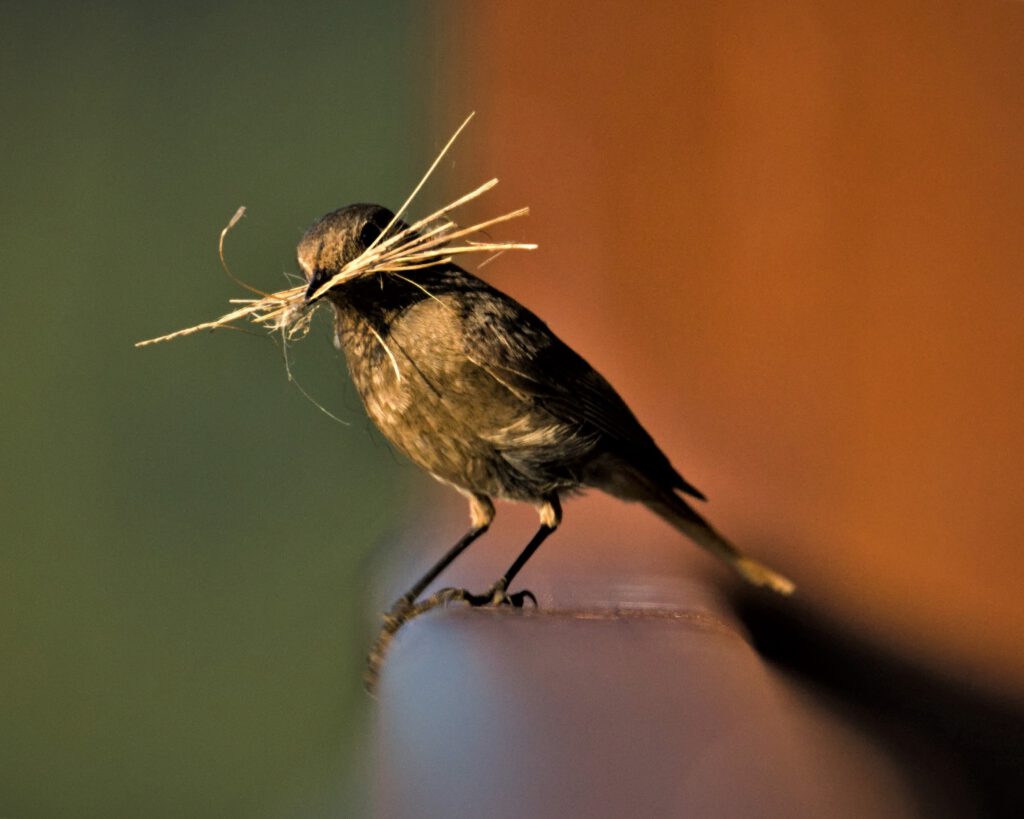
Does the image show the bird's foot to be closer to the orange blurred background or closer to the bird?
the bird

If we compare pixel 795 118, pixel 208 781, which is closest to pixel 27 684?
pixel 208 781

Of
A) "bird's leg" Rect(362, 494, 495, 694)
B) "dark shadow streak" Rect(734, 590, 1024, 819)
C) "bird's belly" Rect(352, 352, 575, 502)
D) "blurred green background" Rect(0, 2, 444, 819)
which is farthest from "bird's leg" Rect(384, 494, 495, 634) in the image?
"blurred green background" Rect(0, 2, 444, 819)

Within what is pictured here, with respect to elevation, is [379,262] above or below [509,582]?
above

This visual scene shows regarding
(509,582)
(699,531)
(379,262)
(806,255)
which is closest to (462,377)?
(379,262)

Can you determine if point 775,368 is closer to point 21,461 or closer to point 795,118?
point 795,118

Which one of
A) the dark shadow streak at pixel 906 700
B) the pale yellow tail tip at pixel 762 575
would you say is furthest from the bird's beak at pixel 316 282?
the dark shadow streak at pixel 906 700

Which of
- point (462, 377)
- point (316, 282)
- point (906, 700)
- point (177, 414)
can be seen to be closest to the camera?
point (316, 282)

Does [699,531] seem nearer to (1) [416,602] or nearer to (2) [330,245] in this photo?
(1) [416,602]

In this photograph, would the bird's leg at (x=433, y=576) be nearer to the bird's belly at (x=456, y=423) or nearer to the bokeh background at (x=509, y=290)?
the bird's belly at (x=456, y=423)
